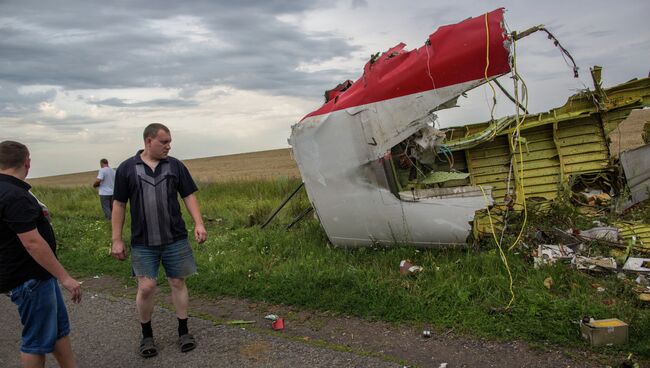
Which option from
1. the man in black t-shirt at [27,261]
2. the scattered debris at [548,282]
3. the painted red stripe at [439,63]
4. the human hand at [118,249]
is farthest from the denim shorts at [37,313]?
the scattered debris at [548,282]

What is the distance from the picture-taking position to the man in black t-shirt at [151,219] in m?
3.73

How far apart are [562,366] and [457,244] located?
6.95 feet

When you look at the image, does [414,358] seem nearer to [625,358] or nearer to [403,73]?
[625,358]

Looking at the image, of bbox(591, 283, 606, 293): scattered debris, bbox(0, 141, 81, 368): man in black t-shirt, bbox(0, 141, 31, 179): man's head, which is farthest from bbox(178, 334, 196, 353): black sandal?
bbox(591, 283, 606, 293): scattered debris

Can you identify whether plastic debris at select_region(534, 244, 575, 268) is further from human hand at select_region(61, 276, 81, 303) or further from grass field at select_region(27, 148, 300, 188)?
grass field at select_region(27, 148, 300, 188)

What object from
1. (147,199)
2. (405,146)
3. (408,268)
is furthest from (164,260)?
(405,146)

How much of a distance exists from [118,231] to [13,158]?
0.97 meters

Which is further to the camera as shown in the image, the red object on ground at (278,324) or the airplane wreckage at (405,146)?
the airplane wreckage at (405,146)

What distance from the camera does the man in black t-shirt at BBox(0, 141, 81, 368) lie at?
2.81 m

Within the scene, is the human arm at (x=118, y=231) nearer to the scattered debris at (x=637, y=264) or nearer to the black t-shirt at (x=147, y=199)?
the black t-shirt at (x=147, y=199)

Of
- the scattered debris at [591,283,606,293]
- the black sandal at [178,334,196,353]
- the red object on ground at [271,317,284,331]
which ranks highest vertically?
the black sandal at [178,334,196,353]

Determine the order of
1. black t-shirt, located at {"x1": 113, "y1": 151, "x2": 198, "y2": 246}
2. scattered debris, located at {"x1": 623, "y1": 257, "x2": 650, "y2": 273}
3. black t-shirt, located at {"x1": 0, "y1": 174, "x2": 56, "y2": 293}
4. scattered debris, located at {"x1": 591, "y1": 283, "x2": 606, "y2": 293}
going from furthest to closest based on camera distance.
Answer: scattered debris, located at {"x1": 623, "y1": 257, "x2": 650, "y2": 273}, scattered debris, located at {"x1": 591, "y1": 283, "x2": 606, "y2": 293}, black t-shirt, located at {"x1": 113, "y1": 151, "x2": 198, "y2": 246}, black t-shirt, located at {"x1": 0, "y1": 174, "x2": 56, "y2": 293}

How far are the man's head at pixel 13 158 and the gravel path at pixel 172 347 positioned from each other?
168 cm

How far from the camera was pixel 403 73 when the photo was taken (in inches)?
207
